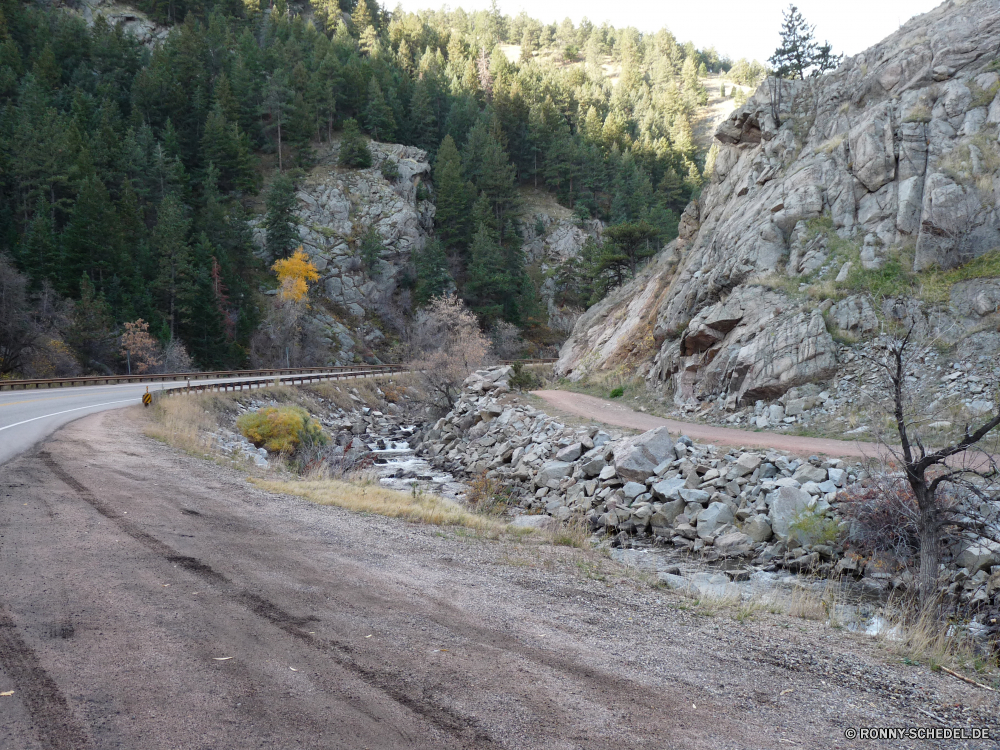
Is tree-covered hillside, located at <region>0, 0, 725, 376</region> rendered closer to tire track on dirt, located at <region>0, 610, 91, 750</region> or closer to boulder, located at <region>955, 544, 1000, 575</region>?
boulder, located at <region>955, 544, 1000, 575</region>

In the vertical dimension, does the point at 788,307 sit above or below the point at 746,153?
below

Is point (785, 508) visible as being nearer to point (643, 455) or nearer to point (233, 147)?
point (643, 455)

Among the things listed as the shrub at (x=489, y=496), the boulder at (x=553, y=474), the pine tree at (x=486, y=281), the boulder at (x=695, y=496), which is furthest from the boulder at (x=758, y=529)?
the pine tree at (x=486, y=281)

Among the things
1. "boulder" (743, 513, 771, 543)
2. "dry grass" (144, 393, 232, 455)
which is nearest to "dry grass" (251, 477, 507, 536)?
"dry grass" (144, 393, 232, 455)

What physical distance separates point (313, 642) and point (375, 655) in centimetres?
57

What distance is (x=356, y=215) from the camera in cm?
6762

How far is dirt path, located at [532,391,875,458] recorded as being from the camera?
14492mm

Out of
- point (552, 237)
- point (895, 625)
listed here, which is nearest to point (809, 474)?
point (895, 625)

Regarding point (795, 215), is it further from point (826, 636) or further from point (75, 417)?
point (75, 417)

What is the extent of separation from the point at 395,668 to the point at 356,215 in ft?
225

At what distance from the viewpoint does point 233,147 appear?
64.8 metres

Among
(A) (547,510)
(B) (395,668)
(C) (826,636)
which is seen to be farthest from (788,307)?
(B) (395,668)

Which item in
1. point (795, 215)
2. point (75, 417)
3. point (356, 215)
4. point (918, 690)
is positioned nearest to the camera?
point (918, 690)

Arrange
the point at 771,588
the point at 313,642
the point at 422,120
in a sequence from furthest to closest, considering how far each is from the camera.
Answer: the point at 422,120 → the point at 771,588 → the point at 313,642
